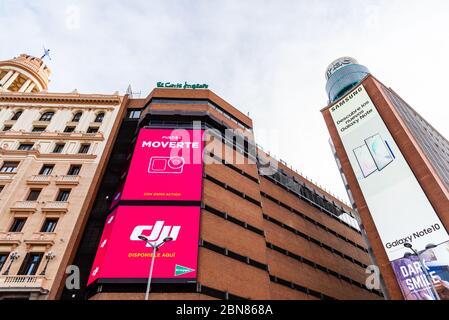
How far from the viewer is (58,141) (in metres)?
41.2

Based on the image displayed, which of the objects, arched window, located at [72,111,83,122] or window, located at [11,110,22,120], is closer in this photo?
arched window, located at [72,111,83,122]

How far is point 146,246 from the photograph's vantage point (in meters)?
28.8

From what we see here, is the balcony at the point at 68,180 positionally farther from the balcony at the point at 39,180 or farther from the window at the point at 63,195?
the balcony at the point at 39,180

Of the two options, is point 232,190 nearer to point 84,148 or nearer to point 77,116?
point 84,148

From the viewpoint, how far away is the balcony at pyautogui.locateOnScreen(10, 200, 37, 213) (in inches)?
1273

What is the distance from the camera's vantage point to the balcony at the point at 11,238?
2964 centimetres

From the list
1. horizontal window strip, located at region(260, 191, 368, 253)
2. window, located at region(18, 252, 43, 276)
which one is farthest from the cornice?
horizontal window strip, located at region(260, 191, 368, 253)

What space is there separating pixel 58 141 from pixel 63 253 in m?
17.4

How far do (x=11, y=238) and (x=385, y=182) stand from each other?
4146 centimetres

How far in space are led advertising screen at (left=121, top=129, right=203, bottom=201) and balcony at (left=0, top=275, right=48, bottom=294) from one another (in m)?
10.1

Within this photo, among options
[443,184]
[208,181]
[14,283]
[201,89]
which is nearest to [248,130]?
[201,89]

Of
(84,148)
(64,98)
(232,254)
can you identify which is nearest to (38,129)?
(64,98)

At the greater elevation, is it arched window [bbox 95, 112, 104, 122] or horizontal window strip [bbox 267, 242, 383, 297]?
arched window [bbox 95, 112, 104, 122]

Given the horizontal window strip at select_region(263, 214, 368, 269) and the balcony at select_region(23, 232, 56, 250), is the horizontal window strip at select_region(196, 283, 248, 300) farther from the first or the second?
the horizontal window strip at select_region(263, 214, 368, 269)
